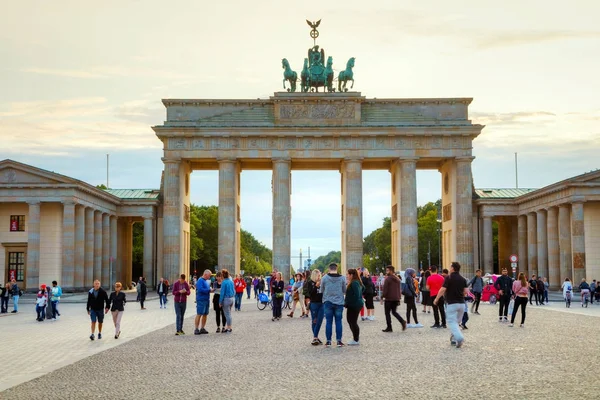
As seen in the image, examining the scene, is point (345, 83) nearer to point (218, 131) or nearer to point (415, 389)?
point (218, 131)

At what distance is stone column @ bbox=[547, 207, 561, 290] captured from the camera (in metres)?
69.1

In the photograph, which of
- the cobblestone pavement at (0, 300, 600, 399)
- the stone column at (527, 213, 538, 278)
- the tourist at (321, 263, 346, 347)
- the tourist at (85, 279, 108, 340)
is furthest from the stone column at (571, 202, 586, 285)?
the tourist at (85, 279, 108, 340)

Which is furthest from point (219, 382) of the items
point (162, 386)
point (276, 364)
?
point (276, 364)

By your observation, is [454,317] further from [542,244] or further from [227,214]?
[227,214]

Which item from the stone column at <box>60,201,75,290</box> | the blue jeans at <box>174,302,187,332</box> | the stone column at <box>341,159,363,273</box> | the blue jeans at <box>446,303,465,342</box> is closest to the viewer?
the blue jeans at <box>446,303,465,342</box>

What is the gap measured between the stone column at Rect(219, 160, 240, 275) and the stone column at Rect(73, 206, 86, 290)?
13.5m

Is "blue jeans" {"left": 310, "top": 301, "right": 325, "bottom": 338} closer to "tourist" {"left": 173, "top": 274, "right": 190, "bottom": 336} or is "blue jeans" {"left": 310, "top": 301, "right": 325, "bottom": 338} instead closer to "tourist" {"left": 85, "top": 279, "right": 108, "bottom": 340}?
"tourist" {"left": 173, "top": 274, "right": 190, "bottom": 336}

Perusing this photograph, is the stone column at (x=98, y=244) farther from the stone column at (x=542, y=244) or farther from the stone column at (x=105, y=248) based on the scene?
the stone column at (x=542, y=244)

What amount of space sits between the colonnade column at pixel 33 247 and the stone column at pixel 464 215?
36803 mm

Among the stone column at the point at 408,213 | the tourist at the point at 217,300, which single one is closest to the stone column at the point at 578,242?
the stone column at the point at 408,213

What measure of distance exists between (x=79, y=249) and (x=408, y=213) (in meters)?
29.4

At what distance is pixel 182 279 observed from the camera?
2831 cm

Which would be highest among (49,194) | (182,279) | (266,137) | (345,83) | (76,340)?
(345,83)

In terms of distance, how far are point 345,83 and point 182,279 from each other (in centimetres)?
5461
